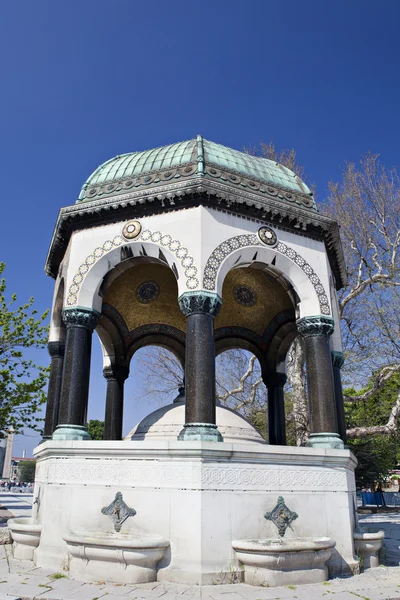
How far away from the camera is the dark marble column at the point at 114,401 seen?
452 inches

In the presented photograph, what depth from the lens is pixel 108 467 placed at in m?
7.09

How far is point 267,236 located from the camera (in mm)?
8922

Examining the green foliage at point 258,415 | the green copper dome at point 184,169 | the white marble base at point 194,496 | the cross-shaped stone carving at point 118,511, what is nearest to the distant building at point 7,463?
the green foliage at point 258,415

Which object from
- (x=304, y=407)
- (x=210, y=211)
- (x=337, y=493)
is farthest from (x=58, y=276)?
(x=304, y=407)

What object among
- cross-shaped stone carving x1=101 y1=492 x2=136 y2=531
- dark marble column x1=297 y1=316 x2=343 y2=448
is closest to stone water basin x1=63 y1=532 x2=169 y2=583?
cross-shaped stone carving x1=101 y1=492 x2=136 y2=531

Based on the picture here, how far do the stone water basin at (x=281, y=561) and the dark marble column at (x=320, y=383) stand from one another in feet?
6.17

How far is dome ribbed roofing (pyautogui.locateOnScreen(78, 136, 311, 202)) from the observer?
9.30 metres

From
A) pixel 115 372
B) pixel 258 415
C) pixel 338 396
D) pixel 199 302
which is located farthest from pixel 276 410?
pixel 258 415

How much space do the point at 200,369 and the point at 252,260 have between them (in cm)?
247

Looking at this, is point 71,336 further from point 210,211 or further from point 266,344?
point 266,344

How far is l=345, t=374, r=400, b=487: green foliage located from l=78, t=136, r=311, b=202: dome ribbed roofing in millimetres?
14380

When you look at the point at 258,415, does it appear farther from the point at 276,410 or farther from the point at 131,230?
Answer: the point at 131,230

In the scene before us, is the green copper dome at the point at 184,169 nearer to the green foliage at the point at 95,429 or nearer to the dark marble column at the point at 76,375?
the dark marble column at the point at 76,375

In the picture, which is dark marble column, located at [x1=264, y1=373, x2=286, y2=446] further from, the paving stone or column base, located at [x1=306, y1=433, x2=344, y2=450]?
the paving stone
